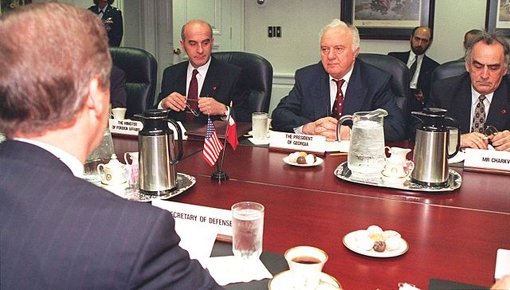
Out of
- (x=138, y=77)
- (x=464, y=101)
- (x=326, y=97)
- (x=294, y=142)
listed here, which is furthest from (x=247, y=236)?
(x=138, y=77)

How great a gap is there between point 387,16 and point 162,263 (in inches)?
187

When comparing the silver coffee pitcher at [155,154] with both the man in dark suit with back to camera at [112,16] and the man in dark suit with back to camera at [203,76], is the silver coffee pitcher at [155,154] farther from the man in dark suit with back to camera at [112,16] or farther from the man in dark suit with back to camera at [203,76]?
the man in dark suit with back to camera at [112,16]

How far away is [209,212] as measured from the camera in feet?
4.55

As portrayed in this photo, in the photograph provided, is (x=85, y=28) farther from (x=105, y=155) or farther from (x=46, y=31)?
(x=105, y=155)

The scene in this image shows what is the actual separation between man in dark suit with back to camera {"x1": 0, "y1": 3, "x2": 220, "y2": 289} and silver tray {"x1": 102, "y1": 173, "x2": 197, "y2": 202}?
0.79m

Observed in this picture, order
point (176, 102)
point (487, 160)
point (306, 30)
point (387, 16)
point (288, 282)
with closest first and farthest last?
point (288, 282), point (487, 160), point (176, 102), point (387, 16), point (306, 30)

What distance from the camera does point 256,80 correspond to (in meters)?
3.33

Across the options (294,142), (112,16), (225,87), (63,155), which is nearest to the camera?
(63,155)

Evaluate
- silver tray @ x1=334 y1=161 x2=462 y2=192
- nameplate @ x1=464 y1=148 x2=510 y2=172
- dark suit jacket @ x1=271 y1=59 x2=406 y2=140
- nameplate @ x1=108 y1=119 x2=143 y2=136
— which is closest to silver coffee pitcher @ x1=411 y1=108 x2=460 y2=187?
silver tray @ x1=334 y1=161 x2=462 y2=192

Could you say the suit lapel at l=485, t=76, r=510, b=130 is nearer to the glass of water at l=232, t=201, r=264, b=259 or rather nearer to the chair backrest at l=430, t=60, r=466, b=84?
the chair backrest at l=430, t=60, r=466, b=84

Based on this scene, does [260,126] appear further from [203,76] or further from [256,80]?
[203,76]

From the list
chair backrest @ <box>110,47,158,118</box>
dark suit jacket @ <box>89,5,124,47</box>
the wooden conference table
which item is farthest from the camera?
dark suit jacket @ <box>89,5,124,47</box>

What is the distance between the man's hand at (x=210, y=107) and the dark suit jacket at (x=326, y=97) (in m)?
0.29

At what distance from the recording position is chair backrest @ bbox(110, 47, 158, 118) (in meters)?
3.49
